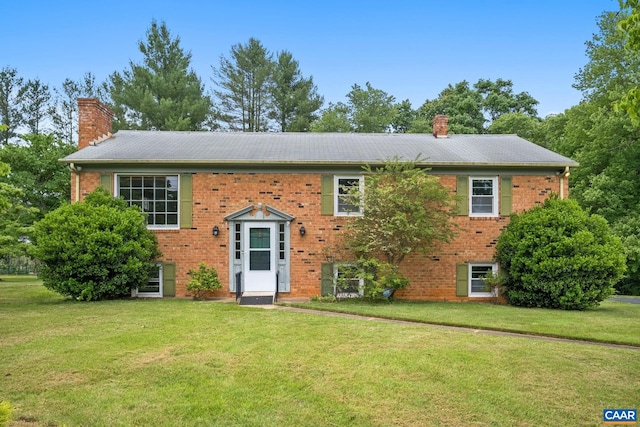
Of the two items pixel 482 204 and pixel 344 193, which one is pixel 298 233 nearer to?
pixel 344 193

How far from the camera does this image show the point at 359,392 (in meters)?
4.70

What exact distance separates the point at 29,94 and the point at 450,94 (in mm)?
33677

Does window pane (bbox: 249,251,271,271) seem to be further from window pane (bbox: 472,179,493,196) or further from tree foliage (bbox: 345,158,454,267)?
window pane (bbox: 472,179,493,196)

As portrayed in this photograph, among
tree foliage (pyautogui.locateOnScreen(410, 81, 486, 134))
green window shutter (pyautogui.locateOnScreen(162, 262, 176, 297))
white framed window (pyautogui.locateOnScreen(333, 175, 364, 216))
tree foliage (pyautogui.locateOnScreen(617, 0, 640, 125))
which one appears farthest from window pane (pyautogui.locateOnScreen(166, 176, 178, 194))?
tree foliage (pyautogui.locateOnScreen(410, 81, 486, 134))

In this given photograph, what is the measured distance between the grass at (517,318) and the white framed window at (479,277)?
1782 mm

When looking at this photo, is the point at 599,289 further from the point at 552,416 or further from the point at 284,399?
the point at 284,399

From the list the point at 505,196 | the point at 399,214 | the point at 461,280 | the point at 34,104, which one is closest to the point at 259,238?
the point at 399,214

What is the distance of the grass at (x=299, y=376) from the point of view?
13.6 feet

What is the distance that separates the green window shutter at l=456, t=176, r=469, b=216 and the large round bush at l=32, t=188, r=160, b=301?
9364 mm

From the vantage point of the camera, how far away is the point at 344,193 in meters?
13.6

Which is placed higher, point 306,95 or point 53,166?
point 306,95

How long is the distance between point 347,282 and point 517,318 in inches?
194

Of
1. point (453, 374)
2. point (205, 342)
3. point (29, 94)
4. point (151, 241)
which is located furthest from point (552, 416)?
point (29, 94)

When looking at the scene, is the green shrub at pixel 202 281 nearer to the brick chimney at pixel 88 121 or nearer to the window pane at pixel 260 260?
the window pane at pixel 260 260
